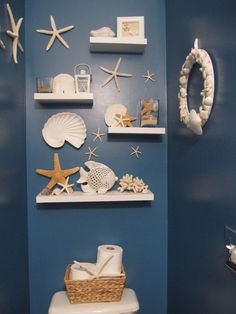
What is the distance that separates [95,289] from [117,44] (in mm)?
1339

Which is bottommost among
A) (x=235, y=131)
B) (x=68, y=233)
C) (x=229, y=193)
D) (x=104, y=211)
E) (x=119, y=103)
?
(x=68, y=233)

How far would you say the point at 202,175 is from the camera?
1.15 m

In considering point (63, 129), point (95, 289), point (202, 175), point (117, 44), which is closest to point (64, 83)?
point (63, 129)

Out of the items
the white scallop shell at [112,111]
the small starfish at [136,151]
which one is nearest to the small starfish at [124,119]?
the white scallop shell at [112,111]

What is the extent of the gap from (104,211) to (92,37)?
1.01m

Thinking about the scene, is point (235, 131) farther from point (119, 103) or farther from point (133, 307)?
point (133, 307)

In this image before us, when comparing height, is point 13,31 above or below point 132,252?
above

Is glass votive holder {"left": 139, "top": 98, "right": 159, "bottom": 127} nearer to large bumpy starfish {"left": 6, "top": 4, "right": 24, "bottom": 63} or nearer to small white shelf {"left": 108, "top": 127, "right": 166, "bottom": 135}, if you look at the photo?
small white shelf {"left": 108, "top": 127, "right": 166, "bottom": 135}

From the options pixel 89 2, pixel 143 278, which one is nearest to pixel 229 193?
pixel 143 278

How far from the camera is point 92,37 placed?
4.84 ft

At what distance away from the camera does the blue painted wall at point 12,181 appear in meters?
1.15

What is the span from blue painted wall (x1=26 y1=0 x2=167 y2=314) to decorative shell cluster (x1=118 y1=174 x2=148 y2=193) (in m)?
0.08

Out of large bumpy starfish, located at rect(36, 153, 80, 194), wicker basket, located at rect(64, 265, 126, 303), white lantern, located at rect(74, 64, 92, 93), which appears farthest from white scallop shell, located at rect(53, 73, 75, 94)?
wicker basket, located at rect(64, 265, 126, 303)

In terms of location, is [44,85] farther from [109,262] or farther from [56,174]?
[109,262]
